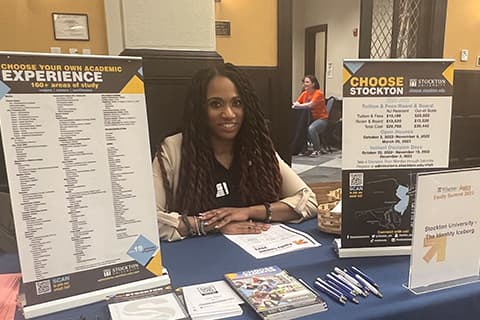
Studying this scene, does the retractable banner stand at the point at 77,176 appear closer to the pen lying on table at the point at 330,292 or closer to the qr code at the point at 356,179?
the pen lying on table at the point at 330,292

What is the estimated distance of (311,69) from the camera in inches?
328

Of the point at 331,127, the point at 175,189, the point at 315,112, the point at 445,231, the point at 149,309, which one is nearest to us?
the point at 149,309

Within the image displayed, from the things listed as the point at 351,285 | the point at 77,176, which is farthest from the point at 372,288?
the point at 77,176

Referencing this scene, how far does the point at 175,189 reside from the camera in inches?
60.6

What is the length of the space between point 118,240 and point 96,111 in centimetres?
30

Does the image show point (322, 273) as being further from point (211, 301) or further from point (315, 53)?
point (315, 53)

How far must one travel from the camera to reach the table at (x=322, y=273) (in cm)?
84

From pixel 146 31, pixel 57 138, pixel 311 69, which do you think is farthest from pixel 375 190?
pixel 311 69

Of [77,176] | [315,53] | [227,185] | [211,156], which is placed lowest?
[227,185]

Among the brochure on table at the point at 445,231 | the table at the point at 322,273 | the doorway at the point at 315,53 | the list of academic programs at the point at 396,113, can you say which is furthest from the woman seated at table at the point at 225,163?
the doorway at the point at 315,53

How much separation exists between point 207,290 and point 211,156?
2.56 ft

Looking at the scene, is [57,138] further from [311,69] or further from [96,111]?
[311,69]

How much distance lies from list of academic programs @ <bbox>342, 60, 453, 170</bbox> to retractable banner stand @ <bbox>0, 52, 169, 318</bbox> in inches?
22.0

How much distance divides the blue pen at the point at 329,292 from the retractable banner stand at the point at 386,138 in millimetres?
199
